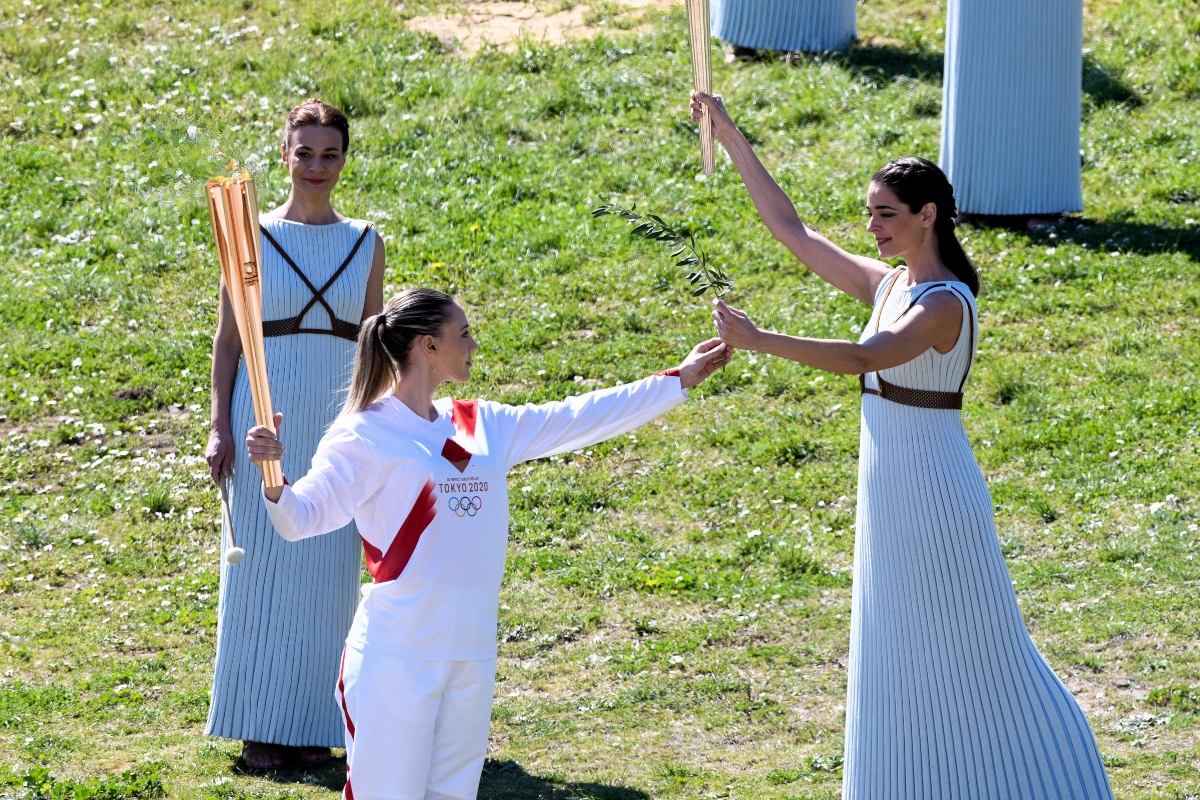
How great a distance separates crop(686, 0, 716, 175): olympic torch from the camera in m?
5.17

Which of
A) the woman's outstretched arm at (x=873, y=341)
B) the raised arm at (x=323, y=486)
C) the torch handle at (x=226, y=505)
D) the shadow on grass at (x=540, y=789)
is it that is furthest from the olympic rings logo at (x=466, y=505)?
the torch handle at (x=226, y=505)

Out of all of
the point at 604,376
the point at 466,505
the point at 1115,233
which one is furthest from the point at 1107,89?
the point at 466,505

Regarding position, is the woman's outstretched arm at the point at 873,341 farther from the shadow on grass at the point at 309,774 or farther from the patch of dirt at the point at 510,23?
the patch of dirt at the point at 510,23

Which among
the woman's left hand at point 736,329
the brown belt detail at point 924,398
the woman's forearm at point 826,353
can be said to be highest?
the woman's left hand at point 736,329

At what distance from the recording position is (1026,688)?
14.5 ft

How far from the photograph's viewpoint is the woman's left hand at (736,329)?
4359 mm

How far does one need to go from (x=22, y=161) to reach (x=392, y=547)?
9925 mm

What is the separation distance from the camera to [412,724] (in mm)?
4055

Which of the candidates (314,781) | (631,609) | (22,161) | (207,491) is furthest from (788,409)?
(22,161)

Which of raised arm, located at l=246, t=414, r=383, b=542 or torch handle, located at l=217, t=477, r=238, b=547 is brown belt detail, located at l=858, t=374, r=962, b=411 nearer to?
raised arm, located at l=246, t=414, r=383, b=542

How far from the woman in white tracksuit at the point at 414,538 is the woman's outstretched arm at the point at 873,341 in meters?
0.75

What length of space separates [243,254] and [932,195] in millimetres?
2022

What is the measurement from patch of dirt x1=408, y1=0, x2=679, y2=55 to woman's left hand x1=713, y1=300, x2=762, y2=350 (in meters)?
10.5

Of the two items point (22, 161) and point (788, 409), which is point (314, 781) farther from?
point (22, 161)
